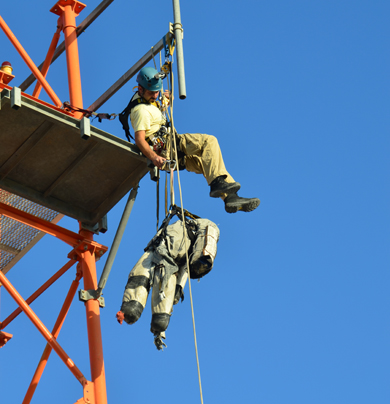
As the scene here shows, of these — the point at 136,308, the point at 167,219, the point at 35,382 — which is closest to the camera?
the point at 136,308

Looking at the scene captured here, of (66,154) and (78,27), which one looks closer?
(66,154)

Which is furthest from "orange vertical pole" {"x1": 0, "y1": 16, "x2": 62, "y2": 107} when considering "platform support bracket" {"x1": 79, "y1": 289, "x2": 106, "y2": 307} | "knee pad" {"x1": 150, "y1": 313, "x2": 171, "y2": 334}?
"knee pad" {"x1": 150, "y1": 313, "x2": 171, "y2": 334}

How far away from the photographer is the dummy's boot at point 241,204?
42.8 ft

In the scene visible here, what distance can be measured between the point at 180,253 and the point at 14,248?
472cm

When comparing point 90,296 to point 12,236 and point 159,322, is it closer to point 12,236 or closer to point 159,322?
point 159,322

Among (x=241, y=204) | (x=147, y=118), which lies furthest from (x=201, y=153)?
(x=241, y=204)

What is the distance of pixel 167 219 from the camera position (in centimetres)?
1330

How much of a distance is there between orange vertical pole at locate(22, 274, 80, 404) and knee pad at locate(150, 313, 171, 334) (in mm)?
2442

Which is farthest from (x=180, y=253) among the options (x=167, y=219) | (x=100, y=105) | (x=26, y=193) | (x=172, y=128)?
(x=100, y=105)

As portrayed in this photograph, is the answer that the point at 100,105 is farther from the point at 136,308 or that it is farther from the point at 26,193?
the point at 136,308

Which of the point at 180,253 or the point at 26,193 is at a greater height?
the point at 26,193

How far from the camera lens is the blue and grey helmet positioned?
14.1 meters

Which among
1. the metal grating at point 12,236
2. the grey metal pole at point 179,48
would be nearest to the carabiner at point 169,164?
the grey metal pole at point 179,48

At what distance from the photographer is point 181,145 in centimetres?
1434
